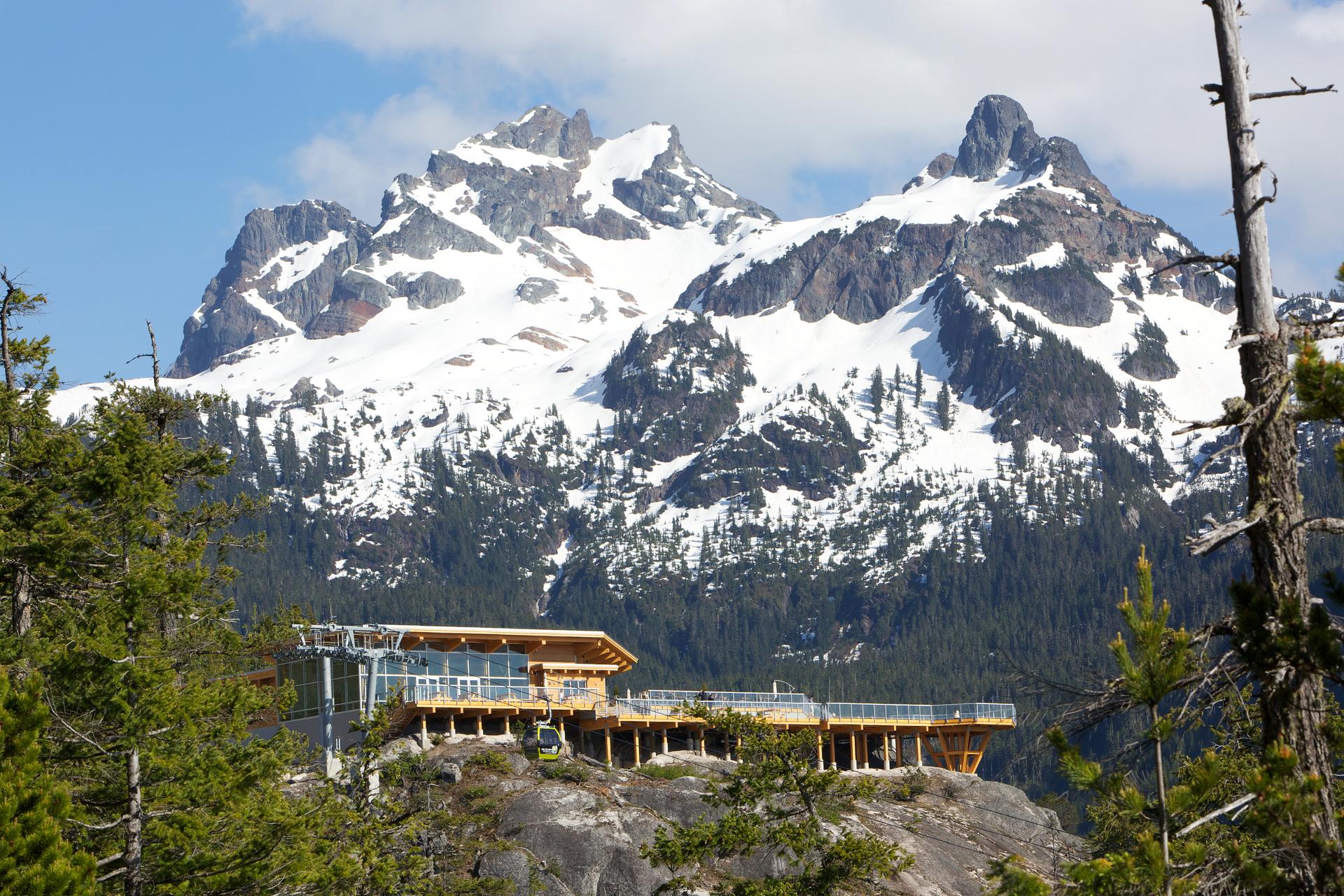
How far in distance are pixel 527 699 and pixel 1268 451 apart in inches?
1709

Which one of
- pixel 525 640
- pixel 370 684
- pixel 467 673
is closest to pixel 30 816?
pixel 370 684

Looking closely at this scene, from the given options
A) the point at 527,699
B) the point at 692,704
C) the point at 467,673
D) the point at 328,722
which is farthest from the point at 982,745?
the point at 328,722

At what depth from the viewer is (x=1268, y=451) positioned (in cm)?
1333

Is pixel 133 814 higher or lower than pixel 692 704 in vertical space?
higher

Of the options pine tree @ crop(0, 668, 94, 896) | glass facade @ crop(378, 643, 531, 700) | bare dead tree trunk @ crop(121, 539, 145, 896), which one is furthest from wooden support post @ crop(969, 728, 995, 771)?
pine tree @ crop(0, 668, 94, 896)

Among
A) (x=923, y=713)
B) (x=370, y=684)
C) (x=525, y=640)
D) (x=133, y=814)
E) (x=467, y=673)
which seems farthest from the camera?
(x=923, y=713)

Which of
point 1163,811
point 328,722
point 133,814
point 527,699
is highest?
point 1163,811

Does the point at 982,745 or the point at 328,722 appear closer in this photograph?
the point at 328,722

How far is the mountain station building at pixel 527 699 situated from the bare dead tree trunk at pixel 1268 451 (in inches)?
1403

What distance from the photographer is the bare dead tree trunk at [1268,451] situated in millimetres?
12680

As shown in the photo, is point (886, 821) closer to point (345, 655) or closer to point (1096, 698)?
point (345, 655)

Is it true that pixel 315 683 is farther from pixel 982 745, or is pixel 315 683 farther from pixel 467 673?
pixel 982 745

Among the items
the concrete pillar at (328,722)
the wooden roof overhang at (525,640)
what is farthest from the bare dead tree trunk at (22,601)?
the wooden roof overhang at (525,640)

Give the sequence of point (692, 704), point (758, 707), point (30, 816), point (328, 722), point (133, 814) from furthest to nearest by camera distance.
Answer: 1. point (758, 707)
2. point (692, 704)
3. point (328, 722)
4. point (133, 814)
5. point (30, 816)
